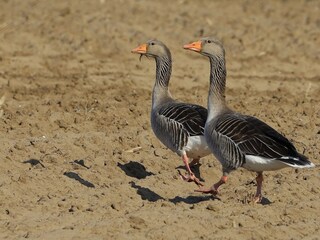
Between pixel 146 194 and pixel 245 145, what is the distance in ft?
4.25

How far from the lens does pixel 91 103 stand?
50.2ft

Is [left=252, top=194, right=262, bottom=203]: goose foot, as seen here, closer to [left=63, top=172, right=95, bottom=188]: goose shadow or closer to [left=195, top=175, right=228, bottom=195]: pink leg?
[left=195, top=175, right=228, bottom=195]: pink leg

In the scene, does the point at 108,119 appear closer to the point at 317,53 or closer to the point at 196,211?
the point at 196,211

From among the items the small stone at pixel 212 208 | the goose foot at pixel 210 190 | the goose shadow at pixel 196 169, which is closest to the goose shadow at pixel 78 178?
the goose foot at pixel 210 190

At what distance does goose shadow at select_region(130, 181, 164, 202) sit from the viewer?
11078 mm

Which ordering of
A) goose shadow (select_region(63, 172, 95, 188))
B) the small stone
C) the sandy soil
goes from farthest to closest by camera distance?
goose shadow (select_region(63, 172, 95, 188)) → the small stone → the sandy soil

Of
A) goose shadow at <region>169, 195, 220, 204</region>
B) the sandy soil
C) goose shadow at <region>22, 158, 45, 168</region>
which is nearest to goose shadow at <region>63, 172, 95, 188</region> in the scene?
the sandy soil

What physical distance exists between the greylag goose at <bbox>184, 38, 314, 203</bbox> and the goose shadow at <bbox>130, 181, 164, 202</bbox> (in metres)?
0.59

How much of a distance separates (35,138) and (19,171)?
1672mm

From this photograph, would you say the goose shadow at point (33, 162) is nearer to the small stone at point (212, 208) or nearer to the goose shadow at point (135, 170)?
the goose shadow at point (135, 170)

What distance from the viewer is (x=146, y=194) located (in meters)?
11.2

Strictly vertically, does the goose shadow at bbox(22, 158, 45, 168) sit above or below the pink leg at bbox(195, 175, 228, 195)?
below

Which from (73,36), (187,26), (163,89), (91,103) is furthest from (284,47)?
(163,89)

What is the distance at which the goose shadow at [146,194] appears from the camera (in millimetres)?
11078
